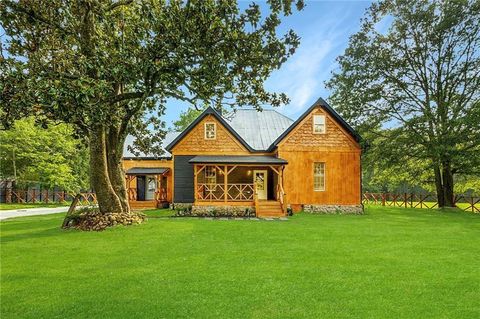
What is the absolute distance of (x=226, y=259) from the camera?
297 inches

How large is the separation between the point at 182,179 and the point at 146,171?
4.00m

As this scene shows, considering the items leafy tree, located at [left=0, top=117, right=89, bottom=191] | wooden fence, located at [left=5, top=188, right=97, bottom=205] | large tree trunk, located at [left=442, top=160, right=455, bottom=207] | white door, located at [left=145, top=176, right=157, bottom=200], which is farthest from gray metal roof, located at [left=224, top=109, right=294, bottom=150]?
wooden fence, located at [left=5, top=188, right=97, bottom=205]

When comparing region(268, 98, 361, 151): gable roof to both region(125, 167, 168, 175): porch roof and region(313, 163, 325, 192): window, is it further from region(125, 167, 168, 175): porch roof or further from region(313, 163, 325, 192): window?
region(125, 167, 168, 175): porch roof

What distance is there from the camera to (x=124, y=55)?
9.88 m

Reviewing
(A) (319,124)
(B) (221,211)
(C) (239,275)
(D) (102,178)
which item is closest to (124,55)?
(D) (102,178)

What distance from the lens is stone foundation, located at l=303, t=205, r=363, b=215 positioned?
1977 centimetres

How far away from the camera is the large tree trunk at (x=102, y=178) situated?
1296 centimetres

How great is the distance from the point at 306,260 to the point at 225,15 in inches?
295

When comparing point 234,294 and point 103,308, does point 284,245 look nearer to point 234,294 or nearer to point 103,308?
point 234,294

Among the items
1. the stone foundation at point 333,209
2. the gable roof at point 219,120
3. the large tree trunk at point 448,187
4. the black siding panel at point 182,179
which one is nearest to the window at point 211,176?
the black siding panel at point 182,179

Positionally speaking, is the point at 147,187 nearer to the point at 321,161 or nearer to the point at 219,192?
the point at 219,192

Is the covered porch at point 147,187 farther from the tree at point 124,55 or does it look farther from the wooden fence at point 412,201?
the wooden fence at point 412,201

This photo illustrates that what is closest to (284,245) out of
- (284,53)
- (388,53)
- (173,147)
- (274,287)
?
(274,287)

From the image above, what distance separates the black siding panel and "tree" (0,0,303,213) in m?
7.50
